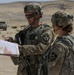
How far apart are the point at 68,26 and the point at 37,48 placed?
854 mm

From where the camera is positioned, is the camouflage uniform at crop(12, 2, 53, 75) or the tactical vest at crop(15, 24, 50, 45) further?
the tactical vest at crop(15, 24, 50, 45)

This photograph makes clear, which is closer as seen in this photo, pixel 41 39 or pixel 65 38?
pixel 65 38

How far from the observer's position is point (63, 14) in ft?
15.2

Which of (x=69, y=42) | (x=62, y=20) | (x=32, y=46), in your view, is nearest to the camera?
(x=69, y=42)

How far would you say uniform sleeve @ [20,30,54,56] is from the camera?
205 inches

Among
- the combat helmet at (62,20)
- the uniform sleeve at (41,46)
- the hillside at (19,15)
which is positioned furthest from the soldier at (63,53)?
the hillside at (19,15)

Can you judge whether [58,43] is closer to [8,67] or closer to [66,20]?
[66,20]

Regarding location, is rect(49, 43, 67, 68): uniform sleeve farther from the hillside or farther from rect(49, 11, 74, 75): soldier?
the hillside

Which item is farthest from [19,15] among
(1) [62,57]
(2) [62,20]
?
(1) [62,57]

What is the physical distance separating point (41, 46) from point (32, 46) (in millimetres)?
124

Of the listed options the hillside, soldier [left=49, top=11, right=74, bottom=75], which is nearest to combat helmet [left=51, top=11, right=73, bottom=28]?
soldier [left=49, top=11, right=74, bottom=75]

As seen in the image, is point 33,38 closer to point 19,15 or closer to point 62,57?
A: point 62,57

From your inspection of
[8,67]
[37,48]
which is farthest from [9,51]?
[8,67]

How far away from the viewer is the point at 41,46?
5.29 metres
